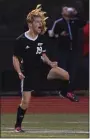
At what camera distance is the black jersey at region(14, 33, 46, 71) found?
32.5 feet

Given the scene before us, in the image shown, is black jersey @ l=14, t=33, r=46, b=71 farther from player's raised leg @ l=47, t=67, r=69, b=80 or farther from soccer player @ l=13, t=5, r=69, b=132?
player's raised leg @ l=47, t=67, r=69, b=80

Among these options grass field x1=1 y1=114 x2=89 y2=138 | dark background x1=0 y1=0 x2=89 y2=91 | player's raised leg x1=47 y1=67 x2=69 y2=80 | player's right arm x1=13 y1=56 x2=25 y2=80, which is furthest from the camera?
dark background x1=0 y1=0 x2=89 y2=91

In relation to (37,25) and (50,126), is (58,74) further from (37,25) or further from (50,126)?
(37,25)

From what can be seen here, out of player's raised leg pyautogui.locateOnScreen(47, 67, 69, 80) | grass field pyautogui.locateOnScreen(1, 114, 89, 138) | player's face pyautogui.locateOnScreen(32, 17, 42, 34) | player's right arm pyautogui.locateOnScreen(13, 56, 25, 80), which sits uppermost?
Result: player's face pyautogui.locateOnScreen(32, 17, 42, 34)

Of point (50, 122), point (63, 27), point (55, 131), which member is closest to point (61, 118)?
point (50, 122)

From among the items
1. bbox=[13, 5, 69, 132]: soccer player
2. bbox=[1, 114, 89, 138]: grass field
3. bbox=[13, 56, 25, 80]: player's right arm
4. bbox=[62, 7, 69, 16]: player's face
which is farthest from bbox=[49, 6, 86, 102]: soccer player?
bbox=[13, 56, 25, 80]: player's right arm

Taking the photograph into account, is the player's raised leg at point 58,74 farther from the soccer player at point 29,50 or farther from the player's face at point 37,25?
the player's face at point 37,25

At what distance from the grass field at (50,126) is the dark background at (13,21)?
293cm

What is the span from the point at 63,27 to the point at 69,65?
1071mm

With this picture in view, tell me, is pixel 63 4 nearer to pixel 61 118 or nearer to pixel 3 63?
pixel 3 63

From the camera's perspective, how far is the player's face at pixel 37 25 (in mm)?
9859

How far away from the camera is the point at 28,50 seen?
992 cm

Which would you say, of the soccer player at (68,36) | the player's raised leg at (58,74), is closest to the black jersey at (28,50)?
the player's raised leg at (58,74)

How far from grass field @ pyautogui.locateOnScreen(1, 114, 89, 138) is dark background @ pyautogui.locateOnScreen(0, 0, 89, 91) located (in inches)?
115
